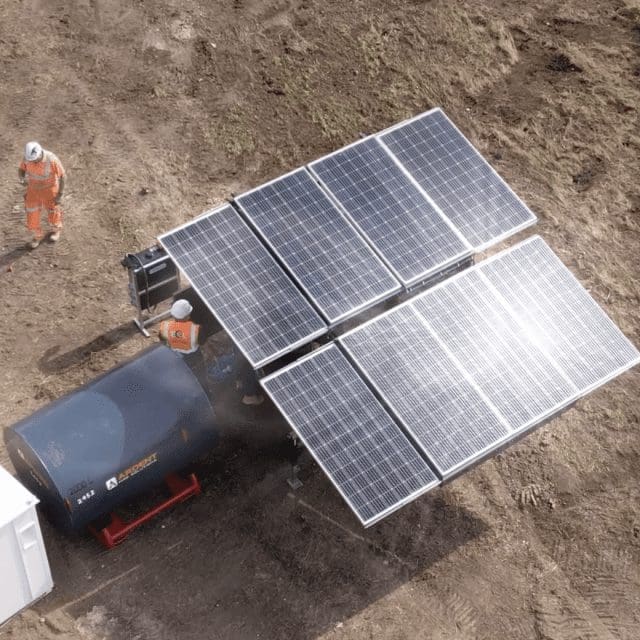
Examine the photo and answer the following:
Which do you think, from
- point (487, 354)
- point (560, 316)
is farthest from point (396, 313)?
point (560, 316)

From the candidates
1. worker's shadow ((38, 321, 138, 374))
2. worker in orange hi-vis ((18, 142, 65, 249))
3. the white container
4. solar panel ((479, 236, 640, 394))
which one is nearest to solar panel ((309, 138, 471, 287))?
solar panel ((479, 236, 640, 394))

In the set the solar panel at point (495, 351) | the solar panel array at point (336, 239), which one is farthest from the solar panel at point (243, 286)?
the solar panel at point (495, 351)

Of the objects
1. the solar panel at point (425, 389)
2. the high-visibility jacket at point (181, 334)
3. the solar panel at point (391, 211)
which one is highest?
the solar panel at point (391, 211)

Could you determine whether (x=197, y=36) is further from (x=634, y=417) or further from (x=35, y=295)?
(x=634, y=417)

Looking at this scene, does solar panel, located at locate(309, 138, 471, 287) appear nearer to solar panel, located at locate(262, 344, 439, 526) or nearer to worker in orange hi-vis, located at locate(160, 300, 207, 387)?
solar panel, located at locate(262, 344, 439, 526)

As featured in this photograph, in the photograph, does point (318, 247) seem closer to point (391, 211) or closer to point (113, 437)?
point (391, 211)

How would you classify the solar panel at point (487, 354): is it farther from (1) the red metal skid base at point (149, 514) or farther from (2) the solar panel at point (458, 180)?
(1) the red metal skid base at point (149, 514)

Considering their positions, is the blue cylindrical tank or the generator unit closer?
the blue cylindrical tank
